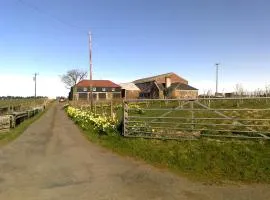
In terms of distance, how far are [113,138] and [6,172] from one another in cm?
667

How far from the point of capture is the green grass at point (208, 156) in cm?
995

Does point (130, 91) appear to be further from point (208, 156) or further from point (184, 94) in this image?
point (208, 156)

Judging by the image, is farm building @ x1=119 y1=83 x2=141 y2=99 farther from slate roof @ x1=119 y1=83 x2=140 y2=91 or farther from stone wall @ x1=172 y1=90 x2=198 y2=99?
stone wall @ x1=172 y1=90 x2=198 y2=99

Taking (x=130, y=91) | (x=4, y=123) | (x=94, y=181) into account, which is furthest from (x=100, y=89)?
(x=94, y=181)

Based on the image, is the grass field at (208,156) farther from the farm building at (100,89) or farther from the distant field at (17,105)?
the farm building at (100,89)

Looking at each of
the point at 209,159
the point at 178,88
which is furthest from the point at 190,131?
the point at 178,88

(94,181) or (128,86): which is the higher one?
(128,86)

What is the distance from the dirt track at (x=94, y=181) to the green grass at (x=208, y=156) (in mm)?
615

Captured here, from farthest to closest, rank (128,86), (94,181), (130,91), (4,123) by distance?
1. (128,86)
2. (130,91)
3. (4,123)
4. (94,181)

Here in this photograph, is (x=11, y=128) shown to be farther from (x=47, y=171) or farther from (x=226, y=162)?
(x=226, y=162)

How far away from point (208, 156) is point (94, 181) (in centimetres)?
403

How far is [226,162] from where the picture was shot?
36.5 feet

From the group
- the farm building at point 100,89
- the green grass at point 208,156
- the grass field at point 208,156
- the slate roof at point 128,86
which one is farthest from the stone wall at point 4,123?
A: the slate roof at point 128,86

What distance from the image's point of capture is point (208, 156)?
11.8 meters
